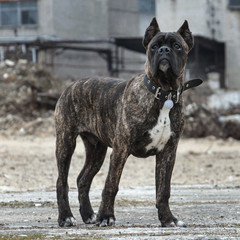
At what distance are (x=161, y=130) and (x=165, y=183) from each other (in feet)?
2.44

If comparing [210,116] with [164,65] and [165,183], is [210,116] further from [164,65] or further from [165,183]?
[164,65]

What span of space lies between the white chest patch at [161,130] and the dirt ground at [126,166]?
23.0 ft

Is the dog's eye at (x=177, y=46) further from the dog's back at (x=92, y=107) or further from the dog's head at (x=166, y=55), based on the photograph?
the dog's back at (x=92, y=107)

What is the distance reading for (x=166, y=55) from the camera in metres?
9.02

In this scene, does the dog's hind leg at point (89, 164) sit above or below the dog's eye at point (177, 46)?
below

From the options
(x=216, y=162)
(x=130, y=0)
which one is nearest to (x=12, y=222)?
(x=216, y=162)

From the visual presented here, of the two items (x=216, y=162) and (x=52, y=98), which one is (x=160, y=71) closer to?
(x=216, y=162)

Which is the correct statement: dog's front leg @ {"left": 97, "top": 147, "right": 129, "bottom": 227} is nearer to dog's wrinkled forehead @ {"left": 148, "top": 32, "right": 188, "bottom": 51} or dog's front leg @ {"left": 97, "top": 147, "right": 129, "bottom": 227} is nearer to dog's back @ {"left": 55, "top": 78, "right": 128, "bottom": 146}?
dog's back @ {"left": 55, "top": 78, "right": 128, "bottom": 146}

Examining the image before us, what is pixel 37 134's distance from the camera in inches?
1171

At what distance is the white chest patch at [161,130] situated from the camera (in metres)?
9.29

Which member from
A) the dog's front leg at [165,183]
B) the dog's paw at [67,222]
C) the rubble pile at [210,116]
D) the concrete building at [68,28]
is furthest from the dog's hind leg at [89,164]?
the concrete building at [68,28]

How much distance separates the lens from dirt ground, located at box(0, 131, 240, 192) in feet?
59.4

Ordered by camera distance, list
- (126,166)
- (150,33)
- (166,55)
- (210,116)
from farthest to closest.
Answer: (210,116)
(126,166)
(150,33)
(166,55)

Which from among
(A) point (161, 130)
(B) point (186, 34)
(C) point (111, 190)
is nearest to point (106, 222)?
(C) point (111, 190)
